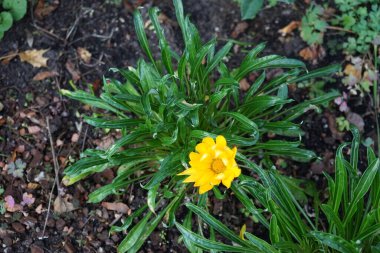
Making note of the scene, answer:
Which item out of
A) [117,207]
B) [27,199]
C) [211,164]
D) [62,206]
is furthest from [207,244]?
[27,199]

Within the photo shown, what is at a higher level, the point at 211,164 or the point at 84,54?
the point at 211,164

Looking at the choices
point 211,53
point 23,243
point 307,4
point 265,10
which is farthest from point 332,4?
point 23,243

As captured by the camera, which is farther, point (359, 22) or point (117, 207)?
point (359, 22)

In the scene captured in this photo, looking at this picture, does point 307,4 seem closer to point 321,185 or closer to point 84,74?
point 321,185

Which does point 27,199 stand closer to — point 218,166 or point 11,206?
point 11,206

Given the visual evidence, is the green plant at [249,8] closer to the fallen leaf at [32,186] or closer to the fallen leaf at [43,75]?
the fallen leaf at [43,75]
